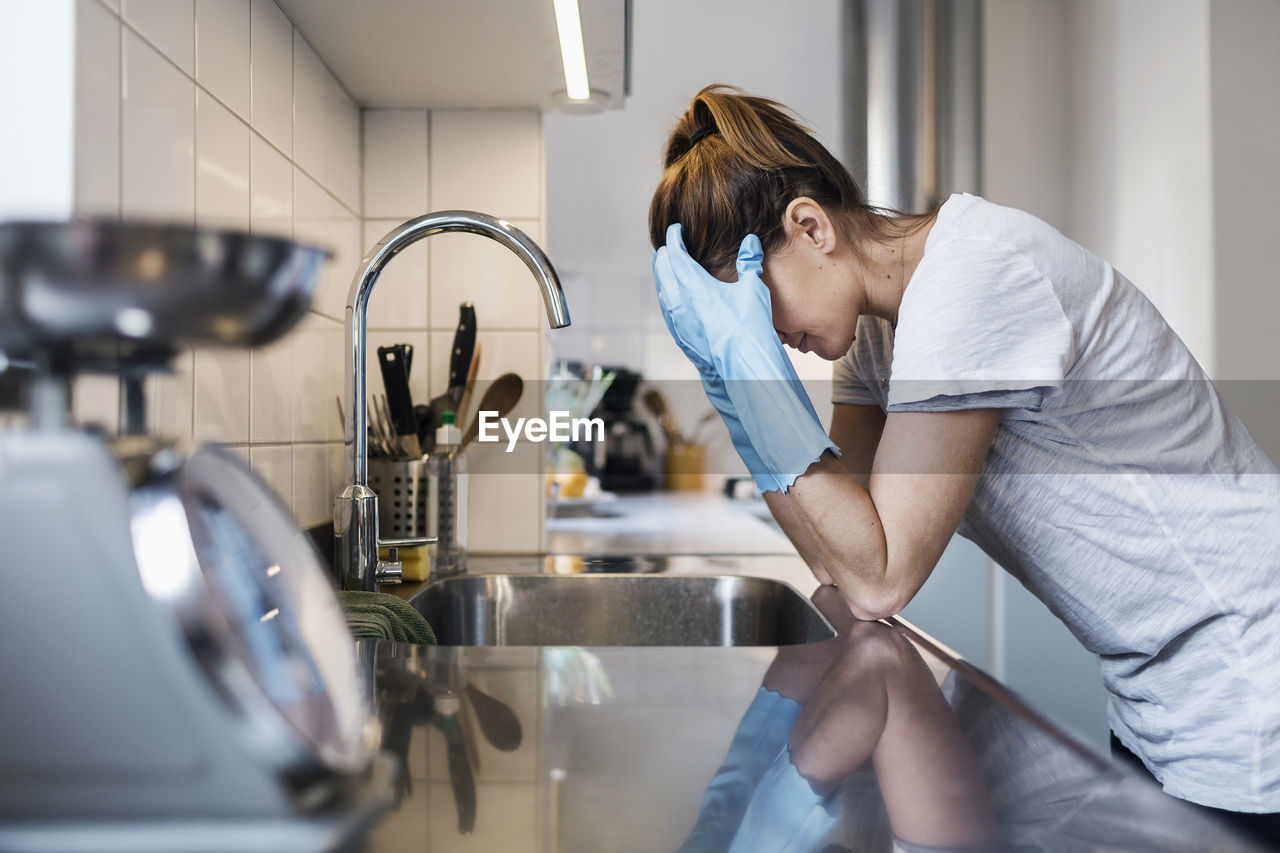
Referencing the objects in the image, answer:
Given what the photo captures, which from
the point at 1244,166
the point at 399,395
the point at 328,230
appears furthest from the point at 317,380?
the point at 1244,166

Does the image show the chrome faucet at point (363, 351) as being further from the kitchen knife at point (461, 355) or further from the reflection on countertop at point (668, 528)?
the reflection on countertop at point (668, 528)

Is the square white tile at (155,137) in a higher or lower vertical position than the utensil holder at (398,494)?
higher

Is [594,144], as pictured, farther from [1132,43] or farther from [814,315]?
[1132,43]

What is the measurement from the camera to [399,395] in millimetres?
1245

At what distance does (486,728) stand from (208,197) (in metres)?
0.61

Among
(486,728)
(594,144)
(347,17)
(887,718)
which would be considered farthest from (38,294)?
(594,144)

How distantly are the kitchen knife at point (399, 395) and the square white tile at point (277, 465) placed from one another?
180mm

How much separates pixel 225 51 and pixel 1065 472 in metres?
0.93

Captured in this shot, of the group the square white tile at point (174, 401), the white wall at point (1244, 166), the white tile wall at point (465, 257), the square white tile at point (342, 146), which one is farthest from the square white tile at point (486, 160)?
the white wall at point (1244, 166)

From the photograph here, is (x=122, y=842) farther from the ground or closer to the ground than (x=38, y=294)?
closer to the ground

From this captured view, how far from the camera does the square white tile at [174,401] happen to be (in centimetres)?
73

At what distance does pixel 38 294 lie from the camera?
26 cm

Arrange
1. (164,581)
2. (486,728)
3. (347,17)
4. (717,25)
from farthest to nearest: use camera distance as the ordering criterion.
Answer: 1. (717,25)
2. (347,17)
3. (486,728)
4. (164,581)

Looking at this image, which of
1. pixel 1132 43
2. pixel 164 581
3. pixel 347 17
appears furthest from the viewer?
pixel 1132 43
